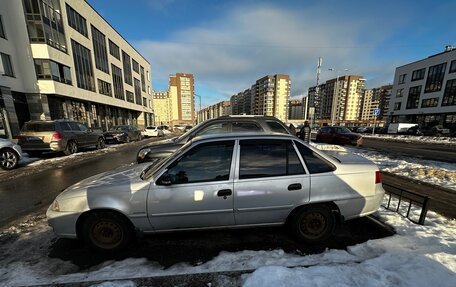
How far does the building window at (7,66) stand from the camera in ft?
52.2

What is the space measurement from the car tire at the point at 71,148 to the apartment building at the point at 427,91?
5027cm

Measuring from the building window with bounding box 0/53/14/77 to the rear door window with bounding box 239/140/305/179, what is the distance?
22.2 metres

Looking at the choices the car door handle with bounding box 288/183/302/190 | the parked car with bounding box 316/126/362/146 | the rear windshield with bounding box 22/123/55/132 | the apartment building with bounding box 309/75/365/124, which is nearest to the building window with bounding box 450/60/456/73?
the parked car with bounding box 316/126/362/146

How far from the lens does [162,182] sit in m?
2.76

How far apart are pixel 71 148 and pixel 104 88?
70.5 feet

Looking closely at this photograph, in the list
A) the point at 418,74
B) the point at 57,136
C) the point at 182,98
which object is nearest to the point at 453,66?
the point at 418,74

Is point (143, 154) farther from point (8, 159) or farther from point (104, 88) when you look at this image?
point (104, 88)

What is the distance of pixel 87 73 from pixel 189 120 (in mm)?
74351

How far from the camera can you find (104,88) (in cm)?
2886

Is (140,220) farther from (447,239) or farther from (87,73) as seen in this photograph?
(87,73)

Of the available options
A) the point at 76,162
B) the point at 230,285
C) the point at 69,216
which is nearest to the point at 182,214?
the point at 230,285

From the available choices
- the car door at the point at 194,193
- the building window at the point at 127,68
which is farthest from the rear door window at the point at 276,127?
the building window at the point at 127,68

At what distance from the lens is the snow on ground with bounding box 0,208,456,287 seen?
88.9 inches

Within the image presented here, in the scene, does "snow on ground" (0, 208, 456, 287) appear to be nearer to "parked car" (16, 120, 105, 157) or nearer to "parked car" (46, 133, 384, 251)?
"parked car" (46, 133, 384, 251)
